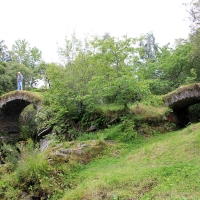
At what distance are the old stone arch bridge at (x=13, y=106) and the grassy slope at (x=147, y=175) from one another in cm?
776

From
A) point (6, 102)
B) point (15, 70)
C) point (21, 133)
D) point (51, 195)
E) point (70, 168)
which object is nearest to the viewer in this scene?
point (51, 195)

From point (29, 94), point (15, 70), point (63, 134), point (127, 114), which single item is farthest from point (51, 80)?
point (15, 70)

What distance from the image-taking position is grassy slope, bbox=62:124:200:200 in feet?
13.8

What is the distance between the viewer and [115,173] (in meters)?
5.43

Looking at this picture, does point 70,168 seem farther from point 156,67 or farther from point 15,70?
point 15,70

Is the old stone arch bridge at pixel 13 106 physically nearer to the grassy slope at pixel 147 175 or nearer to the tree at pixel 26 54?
the grassy slope at pixel 147 175

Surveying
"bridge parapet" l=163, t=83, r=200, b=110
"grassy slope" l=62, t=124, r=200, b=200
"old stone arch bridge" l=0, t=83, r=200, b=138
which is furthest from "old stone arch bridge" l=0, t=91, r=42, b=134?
"grassy slope" l=62, t=124, r=200, b=200

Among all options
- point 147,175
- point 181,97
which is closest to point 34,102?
point 181,97

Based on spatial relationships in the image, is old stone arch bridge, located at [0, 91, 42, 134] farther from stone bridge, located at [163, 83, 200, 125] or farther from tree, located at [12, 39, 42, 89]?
tree, located at [12, 39, 42, 89]

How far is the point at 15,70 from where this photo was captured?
22.3m

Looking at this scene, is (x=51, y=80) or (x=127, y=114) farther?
(x=51, y=80)

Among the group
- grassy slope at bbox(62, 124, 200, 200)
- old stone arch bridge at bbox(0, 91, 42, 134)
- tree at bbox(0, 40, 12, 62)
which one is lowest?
grassy slope at bbox(62, 124, 200, 200)

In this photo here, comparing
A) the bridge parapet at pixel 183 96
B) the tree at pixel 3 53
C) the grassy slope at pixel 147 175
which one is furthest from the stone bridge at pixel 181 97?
the tree at pixel 3 53

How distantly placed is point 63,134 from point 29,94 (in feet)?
16.4
